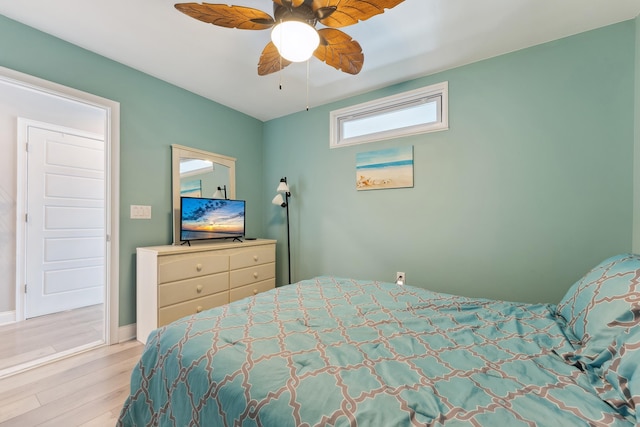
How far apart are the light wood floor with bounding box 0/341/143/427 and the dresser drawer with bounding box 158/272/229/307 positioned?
500 millimetres

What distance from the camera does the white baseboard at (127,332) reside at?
2.40 metres

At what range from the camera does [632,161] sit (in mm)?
1852

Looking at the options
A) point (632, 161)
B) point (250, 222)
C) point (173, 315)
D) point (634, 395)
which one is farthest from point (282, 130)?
point (634, 395)

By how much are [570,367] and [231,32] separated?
2632mm

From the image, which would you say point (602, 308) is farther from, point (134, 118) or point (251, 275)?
point (134, 118)

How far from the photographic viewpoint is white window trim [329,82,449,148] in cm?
251

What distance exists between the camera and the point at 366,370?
879 millimetres

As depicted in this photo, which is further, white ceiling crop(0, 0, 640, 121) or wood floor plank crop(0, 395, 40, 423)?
white ceiling crop(0, 0, 640, 121)

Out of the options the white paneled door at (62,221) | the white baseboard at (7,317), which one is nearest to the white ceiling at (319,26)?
the white paneled door at (62,221)

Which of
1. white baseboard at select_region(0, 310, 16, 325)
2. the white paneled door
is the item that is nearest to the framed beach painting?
the white paneled door

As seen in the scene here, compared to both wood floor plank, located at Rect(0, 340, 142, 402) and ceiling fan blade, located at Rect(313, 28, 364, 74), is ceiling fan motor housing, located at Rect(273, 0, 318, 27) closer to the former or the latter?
ceiling fan blade, located at Rect(313, 28, 364, 74)

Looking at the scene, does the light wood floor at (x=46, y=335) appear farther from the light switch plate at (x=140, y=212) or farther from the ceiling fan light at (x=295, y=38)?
the ceiling fan light at (x=295, y=38)

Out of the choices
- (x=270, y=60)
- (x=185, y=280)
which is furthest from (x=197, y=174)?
(x=270, y=60)

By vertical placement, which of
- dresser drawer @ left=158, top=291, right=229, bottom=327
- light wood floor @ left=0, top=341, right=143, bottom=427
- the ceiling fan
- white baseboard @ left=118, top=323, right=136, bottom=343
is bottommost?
light wood floor @ left=0, top=341, right=143, bottom=427
